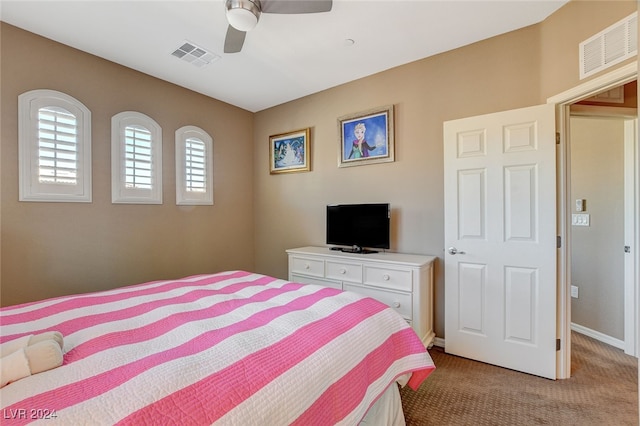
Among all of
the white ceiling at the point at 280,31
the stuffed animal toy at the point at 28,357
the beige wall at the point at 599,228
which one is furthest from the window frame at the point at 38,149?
the beige wall at the point at 599,228

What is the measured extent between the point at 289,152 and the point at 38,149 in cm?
241

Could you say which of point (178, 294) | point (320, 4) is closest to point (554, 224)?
point (320, 4)

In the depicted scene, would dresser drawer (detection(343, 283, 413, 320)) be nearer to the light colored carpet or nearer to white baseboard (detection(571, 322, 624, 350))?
the light colored carpet

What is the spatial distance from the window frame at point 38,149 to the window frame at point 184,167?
833mm

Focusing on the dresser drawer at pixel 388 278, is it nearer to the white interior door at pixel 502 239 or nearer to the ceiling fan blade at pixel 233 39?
the white interior door at pixel 502 239

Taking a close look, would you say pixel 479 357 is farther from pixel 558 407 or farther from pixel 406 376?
pixel 406 376

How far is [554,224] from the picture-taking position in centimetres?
211

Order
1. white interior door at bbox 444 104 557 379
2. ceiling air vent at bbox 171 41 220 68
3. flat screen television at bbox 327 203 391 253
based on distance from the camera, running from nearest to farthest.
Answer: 1. white interior door at bbox 444 104 557 379
2. ceiling air vent at bbox 171 41 220 68
3. flat screen television at bbox 327 203 391 253

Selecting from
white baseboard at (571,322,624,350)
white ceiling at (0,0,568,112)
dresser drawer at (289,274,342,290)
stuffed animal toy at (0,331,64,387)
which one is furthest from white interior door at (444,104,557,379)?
stuffed animal toy at (0,331,64,387)

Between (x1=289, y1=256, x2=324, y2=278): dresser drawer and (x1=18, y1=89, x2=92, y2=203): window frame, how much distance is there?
6.71ft

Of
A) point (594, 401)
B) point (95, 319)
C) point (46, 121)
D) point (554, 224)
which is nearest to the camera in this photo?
point (95, 319)

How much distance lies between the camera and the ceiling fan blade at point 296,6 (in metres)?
1.74

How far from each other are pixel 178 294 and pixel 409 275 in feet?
5.84

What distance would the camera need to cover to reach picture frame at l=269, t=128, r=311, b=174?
3672 mm
